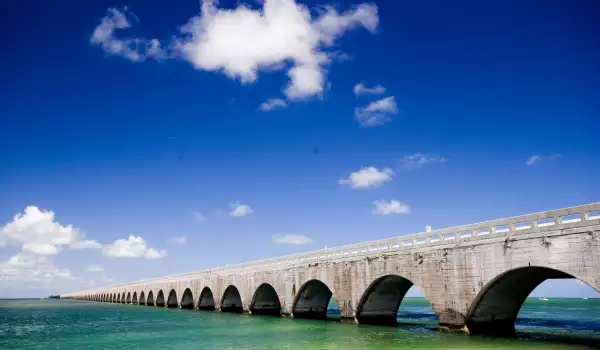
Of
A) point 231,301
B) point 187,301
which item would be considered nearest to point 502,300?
point 231,301

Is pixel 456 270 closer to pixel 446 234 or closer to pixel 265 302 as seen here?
pixel 446 234

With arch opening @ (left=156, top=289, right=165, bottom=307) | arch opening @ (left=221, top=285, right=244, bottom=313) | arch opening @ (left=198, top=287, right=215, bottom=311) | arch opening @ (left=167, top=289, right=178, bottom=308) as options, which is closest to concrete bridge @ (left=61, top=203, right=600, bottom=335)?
arch opening @ (left=221, top=285, right=244, bottom=313)

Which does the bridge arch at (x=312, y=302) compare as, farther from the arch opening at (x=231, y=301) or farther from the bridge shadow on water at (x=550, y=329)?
the arch opening at (x=231, y=301)

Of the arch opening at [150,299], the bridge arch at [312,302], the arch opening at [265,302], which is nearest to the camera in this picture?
the bridge arch at [312,302]

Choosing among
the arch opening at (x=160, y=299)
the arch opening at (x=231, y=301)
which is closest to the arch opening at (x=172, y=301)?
the arch opening at (x=160, y=299)

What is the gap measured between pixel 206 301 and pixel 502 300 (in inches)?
1659

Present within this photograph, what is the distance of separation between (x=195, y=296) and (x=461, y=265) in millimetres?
41114

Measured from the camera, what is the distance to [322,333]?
24.3 m

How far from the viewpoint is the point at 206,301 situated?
183ft

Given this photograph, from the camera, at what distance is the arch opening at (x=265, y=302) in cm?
4081

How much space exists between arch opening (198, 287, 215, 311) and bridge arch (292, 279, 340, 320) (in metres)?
22.0

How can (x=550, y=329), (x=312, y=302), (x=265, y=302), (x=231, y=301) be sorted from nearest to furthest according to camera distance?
(x=550, y=329), (x=312, y=302), (x=265, y=302), (x=231, y=301)

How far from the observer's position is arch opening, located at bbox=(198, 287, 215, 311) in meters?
54.3

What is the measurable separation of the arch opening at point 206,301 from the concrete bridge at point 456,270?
739 inches
